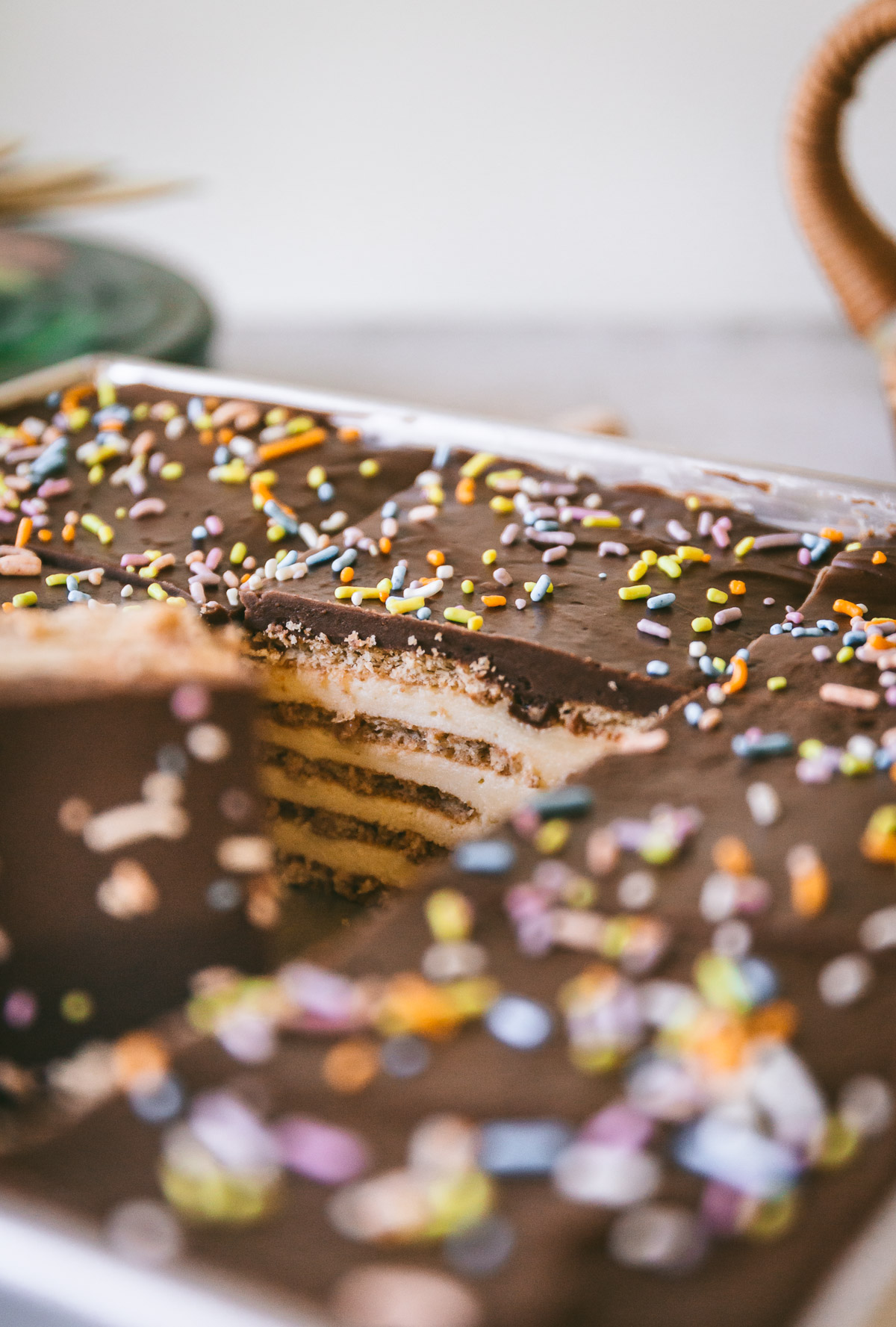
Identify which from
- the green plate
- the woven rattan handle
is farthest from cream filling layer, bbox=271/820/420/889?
the woven rattan handle

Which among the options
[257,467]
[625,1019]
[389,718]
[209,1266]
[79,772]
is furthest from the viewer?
[257,467]

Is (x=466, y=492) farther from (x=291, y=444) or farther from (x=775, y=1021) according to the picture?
(x=775, y=1021)

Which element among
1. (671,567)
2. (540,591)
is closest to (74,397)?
(540,591)

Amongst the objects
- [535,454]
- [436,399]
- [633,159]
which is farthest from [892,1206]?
[633,159]

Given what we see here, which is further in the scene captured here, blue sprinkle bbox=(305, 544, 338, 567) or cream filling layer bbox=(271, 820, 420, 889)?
cream filling layer bbox=(271, 820, 420, 889)

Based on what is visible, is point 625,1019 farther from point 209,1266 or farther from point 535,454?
point 535,454

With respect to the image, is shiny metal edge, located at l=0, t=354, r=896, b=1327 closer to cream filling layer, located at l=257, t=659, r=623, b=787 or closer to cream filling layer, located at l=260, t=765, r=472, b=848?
cream filling layer, located at l=257, t=659, r=623, b=787

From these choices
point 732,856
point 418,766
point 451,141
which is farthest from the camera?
point 451,141
